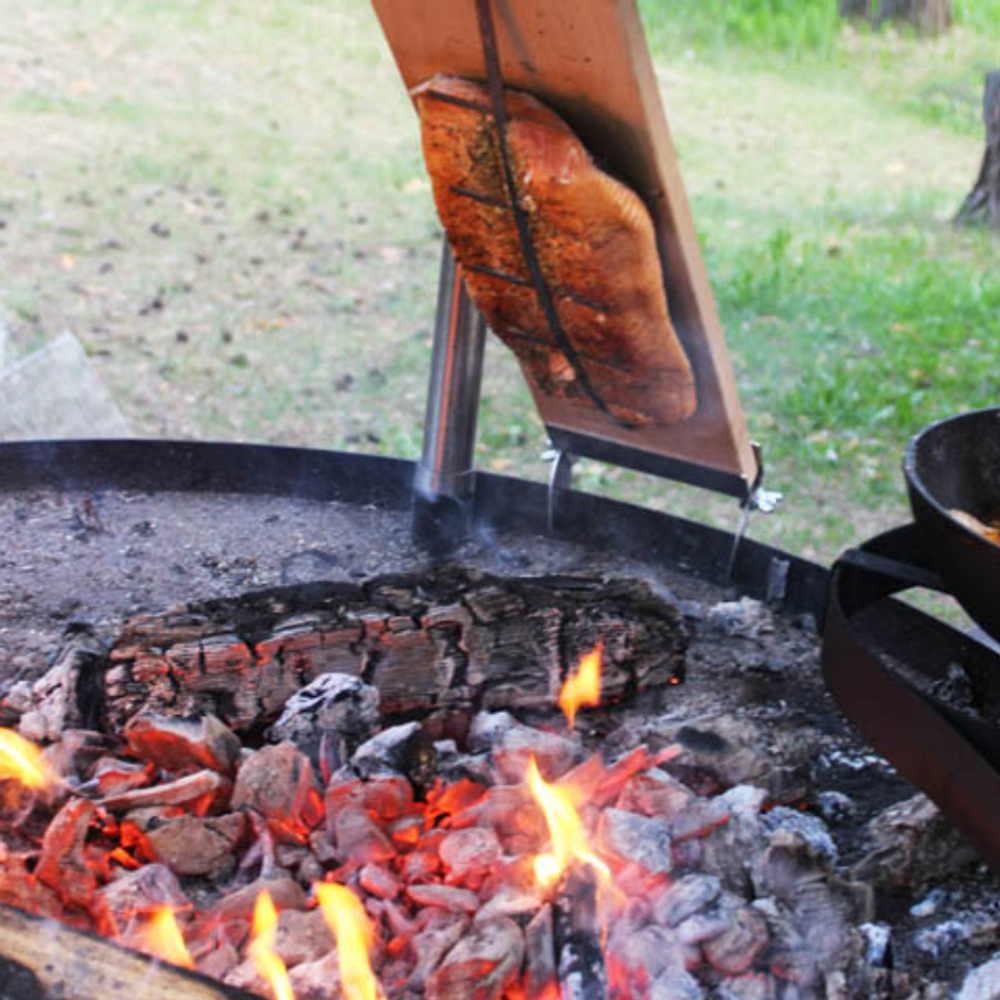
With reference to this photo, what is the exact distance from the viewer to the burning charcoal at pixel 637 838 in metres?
1.63

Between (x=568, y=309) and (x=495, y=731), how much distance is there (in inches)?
24.8

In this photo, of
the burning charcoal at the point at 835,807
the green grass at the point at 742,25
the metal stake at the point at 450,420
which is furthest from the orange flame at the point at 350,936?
the green grass at the point at 742,25

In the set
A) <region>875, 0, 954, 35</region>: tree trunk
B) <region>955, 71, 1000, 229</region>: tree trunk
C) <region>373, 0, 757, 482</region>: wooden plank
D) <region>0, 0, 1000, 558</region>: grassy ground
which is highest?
<region>875, 0, 954, 35</region>: tree trunk

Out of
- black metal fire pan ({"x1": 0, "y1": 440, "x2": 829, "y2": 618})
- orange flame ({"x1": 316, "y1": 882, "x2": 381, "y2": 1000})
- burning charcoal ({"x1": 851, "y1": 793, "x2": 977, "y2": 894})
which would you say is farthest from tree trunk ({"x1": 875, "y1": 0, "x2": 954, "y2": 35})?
orange flame ({"x1": 316, "y1": 882, "x2": 381, "y2": 1000})

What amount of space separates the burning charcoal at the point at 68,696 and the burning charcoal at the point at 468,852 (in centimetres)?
56

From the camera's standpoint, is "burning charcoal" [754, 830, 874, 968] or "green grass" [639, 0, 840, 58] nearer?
"burning charcoal" [754, 830, 874, 968]

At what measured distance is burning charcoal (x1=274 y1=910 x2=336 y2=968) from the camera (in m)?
1.48

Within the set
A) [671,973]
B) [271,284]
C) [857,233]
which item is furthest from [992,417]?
[857,233]

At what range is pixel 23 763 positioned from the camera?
5.56ft

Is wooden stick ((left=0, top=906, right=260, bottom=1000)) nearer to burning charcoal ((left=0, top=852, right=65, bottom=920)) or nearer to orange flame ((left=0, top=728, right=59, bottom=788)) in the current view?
burning charcoal ((left=0, top=852, right=65, bottom=920))

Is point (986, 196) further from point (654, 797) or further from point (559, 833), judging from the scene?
point (559, 833)

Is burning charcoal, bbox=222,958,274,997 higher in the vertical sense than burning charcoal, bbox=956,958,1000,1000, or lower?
lower

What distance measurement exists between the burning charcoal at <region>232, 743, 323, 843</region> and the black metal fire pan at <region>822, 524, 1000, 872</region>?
0.70 meters

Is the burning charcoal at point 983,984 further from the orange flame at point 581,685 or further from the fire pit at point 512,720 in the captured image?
the orange flame at point 581,685
